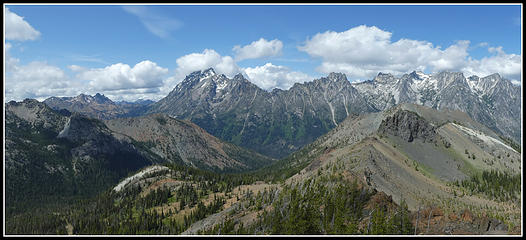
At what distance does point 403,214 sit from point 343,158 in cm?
9852

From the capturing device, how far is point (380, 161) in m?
185

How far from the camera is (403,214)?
95.4 metres

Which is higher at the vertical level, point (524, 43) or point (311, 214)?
point (524, 43)

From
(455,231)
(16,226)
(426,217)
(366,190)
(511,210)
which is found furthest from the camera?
(16,226)

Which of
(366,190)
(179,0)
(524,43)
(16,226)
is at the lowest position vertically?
(16,226)

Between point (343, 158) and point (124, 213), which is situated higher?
point (343, 158)

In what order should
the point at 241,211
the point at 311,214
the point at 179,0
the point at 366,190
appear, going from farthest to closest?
the point at 241,211 < the point at 366,190 < the point at 311,214 < the point at 179,0

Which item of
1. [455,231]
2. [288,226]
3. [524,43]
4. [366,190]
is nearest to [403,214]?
[455,231]

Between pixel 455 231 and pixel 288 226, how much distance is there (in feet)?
141

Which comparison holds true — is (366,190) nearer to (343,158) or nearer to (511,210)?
(343,158)

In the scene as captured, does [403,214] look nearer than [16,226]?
Yes

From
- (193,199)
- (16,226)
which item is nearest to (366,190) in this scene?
(193,199)

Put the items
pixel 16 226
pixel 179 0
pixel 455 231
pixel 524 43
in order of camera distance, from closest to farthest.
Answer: pixel 179 0 < pixel 524 43 < pixel 455 231 < pixel 16 226

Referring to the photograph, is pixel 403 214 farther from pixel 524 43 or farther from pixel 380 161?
pixel 380 161
